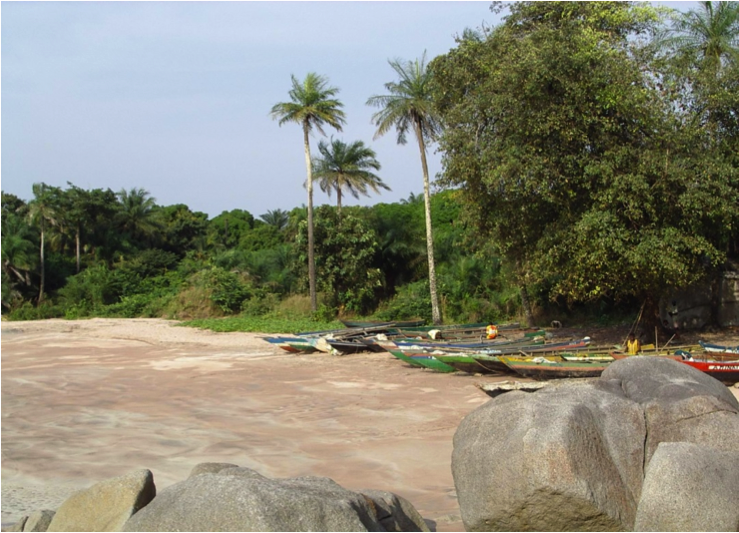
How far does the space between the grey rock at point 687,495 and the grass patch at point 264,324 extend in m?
23.7

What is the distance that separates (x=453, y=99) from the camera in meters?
20.5

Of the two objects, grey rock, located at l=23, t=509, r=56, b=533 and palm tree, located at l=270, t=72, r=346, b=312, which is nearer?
grey rock, located at l=23, t=509, r=56, b=533

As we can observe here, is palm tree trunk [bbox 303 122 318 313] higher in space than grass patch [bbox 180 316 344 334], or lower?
higher

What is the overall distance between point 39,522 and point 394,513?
8.31 feet

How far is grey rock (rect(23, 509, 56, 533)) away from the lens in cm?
481

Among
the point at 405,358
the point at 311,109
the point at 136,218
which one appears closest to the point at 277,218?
the point at 136,218

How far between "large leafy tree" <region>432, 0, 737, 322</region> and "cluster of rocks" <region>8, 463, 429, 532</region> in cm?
1258

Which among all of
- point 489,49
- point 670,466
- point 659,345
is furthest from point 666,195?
point 670,466

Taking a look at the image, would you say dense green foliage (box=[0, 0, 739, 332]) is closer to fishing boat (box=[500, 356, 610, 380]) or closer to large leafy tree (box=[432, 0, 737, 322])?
large leafy tree (box=[432, 0, 737, 322])

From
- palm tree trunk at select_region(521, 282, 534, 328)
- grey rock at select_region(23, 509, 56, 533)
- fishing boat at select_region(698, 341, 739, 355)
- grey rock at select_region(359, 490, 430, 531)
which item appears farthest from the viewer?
palm tree trunk at select_region(521, 282, 534, 328)

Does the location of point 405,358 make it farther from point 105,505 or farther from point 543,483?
point 105,505

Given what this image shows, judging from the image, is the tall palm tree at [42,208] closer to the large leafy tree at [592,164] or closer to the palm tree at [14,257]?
the palm tree at [14,257]

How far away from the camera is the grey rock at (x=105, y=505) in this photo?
4.52 metres

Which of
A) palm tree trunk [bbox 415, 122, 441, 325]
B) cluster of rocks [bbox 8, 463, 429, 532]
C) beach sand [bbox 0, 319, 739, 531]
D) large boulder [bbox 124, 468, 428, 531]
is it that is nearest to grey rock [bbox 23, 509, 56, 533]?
cluster of rocks [bbox 8, 463, 429, 532]
